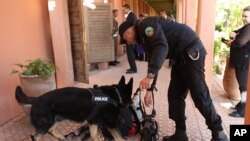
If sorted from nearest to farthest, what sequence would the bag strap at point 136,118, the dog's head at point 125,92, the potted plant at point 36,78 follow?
the dog's head at point 125,92
the bag strap at point 136,118
the potted plant at point 36,78

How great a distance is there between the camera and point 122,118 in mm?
3117

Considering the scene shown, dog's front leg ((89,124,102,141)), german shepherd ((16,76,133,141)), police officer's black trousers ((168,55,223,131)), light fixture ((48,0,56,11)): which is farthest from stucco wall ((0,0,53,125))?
police officer's black trousers ((168,55,223,131))

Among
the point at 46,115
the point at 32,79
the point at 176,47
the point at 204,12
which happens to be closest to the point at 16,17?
the point at 32,79

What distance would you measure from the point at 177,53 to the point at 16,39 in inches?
103

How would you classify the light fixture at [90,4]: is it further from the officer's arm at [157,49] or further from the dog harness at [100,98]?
the officer's arm at [157,49]

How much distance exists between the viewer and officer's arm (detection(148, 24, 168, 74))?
2404 mm

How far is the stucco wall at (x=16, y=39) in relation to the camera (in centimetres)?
389

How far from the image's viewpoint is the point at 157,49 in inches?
95.0

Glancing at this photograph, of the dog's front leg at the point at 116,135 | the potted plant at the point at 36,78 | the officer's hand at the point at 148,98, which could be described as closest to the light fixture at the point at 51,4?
the potted plant at the point at 36,78

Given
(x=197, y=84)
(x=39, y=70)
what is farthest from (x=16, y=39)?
(x=197, y=84)

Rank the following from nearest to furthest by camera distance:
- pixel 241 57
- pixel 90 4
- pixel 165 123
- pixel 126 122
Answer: pixel 126 122 < pixel 165 123 < pixel 241 57 < pixel 90 4

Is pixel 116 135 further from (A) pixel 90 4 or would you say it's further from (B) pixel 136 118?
(A) pixel 90 4

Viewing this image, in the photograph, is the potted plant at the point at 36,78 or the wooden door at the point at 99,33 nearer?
the potted plant at the point at 36,78

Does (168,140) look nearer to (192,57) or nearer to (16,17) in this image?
(192,57)
